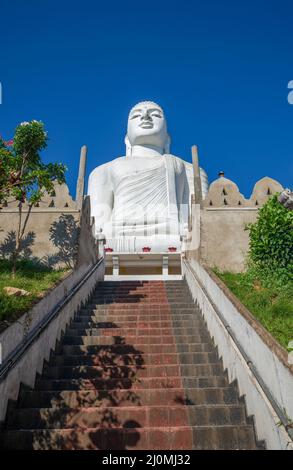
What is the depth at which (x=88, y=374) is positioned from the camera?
5.44 metres

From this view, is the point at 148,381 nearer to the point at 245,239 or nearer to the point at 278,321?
the point at 278,321

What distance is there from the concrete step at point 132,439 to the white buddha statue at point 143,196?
11696 millimetres

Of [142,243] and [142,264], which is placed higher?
[142,243]

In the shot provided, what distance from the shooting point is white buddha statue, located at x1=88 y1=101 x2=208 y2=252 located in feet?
55.0

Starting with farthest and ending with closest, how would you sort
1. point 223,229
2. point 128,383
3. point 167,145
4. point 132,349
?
point 167,145, point 223,229, point 132,349, point 128,383

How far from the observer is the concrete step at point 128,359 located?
5.77 meters

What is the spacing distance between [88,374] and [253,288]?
149 inches

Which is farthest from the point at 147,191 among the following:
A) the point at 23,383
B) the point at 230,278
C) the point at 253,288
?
the point at 23,383

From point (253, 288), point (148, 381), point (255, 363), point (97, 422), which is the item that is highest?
point (253, 288)

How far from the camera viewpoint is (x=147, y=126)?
21.2m

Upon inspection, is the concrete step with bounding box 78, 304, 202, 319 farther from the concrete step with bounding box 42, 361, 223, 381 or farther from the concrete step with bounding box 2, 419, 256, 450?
the concrete step with bounding box 2, 419, 256, 450

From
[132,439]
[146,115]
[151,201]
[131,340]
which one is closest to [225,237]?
[131,340]

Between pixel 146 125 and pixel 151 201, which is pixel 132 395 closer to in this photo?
pixel 151 201

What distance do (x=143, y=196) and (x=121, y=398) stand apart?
1434cm
